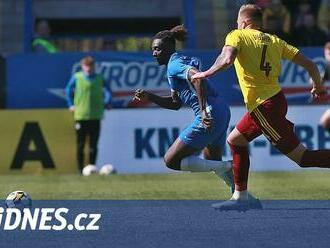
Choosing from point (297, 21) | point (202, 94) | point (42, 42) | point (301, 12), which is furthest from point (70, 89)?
point (202, 94)

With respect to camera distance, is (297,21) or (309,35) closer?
(309,35)

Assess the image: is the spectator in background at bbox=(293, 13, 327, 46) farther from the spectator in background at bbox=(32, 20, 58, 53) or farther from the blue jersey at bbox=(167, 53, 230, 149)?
the blue jersey at bbox=(167, 53, 230, 149)

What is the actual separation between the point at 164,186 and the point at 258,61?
420 centimetres

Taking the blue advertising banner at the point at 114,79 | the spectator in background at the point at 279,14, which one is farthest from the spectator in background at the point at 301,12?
the blue advertising banner at the point at 114,79

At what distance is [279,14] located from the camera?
19406 mm

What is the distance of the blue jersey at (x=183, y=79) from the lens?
9883mm

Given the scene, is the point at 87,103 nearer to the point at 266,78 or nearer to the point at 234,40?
the point at 266,78

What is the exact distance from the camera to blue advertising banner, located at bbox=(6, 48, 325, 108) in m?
17.3

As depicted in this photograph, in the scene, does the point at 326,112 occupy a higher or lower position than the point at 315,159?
lower

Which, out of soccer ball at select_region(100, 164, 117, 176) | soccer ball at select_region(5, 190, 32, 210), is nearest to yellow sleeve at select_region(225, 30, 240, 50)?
soccer ball at select_region(5, 190, 32, 210)

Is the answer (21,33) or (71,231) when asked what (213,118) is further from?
(21,33)

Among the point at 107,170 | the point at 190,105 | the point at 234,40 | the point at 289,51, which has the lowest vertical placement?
the point at 107,170

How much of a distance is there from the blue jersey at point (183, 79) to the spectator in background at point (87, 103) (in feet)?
21.0

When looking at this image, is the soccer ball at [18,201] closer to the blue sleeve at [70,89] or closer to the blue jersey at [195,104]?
the blue jersey at [195,104]
